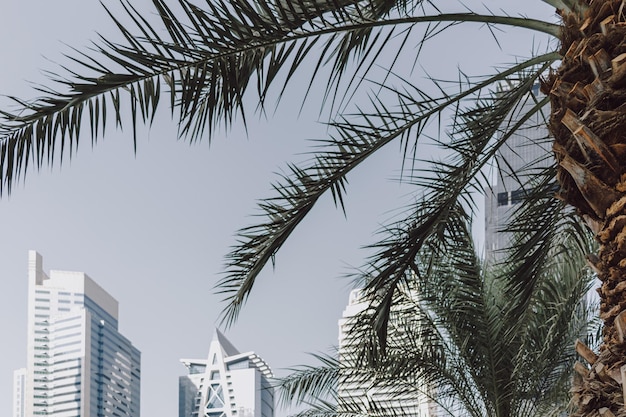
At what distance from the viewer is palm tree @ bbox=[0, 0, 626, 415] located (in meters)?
3.79

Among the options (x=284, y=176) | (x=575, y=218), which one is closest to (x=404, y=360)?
(x=575, y=218)

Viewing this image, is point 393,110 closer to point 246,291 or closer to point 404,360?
point 246,291

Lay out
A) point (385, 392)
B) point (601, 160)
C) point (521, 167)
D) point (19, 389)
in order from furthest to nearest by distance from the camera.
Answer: point (19, 389) < point (385, 392) < point (521, 167) < point (601, 160)

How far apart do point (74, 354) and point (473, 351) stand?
433 ft

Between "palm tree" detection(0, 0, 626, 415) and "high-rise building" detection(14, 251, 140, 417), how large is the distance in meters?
134

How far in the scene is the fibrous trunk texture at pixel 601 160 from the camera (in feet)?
12.0

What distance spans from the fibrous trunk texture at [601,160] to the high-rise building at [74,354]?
445ft

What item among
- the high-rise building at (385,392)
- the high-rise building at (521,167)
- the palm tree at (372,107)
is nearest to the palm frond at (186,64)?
the palm tree at (372,107)

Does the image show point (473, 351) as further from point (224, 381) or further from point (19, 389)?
point (19, 389)

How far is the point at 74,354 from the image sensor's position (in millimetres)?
135250

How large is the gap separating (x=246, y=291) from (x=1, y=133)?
5.42ft

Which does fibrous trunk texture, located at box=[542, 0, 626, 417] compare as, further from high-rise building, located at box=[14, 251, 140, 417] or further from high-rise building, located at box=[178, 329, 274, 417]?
high-rise building, located at box=[14, 251, 140, 417]

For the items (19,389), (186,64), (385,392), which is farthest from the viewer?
(19,389)

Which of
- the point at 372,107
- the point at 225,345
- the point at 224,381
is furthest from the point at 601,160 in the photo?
the point at 225,345
